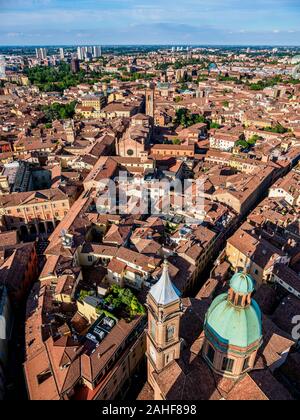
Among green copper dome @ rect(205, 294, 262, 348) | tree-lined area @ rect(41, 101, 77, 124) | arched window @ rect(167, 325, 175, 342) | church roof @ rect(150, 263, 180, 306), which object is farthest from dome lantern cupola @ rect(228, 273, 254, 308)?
tree-lined area @ rect(41, 101, 77, 124)

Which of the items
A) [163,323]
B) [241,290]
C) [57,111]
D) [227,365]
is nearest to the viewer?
[241,290]

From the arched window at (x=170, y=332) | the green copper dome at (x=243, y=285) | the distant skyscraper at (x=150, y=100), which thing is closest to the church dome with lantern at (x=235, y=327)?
the green copper dome at (x=243, y=285)

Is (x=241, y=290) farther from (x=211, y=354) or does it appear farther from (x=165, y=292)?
(x=211, y=354)

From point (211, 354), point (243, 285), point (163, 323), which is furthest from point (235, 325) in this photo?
point (163, 323)

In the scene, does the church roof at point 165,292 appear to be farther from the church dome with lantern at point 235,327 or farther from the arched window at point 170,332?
the church dome with lantern at point 235,327

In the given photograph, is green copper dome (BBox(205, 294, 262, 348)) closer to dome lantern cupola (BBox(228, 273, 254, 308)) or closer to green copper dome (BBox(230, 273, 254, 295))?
dome lantern cupola (BBox(228, 273, 254, 308))

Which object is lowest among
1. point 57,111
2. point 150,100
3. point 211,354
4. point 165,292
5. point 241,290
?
point 211,354
